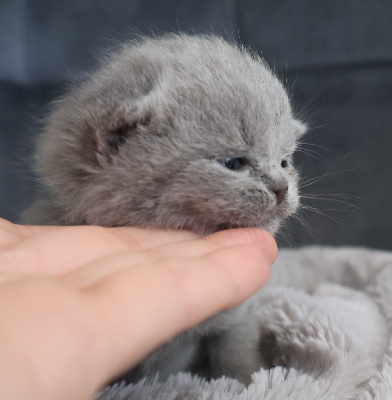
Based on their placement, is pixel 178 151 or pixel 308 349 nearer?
pixel 178 151

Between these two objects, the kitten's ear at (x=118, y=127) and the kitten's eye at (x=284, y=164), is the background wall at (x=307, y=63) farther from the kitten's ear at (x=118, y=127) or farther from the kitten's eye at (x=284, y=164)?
the kitten's ear at (x=118, y=127)

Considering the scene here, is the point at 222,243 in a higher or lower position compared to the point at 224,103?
lower

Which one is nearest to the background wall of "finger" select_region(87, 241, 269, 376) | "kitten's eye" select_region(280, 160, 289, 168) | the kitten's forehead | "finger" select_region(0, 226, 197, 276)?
"kitten's eye" select_region(280, 160, 289, 168)

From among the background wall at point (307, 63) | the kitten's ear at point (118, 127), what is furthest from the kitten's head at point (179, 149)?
the background wall at point (307, 63)

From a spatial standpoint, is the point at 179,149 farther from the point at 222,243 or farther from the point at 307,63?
the point at 307,63

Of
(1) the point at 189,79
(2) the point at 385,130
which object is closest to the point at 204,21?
(2) the point at 385,130

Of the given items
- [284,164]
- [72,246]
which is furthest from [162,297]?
[284,164]
